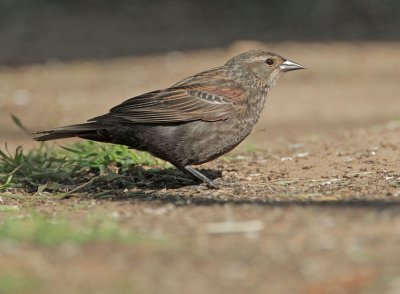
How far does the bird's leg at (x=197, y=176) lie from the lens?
7095 millimetres

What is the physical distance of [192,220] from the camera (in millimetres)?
5203

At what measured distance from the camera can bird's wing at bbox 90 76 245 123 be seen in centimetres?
709

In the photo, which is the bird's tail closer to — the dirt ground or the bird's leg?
the dirt ground

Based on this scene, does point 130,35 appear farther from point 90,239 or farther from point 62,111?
point 90,239

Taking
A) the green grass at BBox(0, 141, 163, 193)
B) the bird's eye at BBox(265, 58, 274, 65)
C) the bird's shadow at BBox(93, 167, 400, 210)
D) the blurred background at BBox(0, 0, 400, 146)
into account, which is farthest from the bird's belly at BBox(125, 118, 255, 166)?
the blurred background at BBox(0, 0, 400, 146)

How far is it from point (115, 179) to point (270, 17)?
11190mm

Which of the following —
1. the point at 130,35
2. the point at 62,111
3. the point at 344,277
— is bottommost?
the point at 344,277

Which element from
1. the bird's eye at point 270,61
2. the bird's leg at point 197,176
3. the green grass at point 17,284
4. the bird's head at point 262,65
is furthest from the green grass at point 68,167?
the green grass at point 17,284

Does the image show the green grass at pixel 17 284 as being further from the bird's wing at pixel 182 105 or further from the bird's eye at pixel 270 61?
the bird's eye at pixel 270 61

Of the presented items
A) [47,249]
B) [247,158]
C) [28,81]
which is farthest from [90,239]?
[28,81]

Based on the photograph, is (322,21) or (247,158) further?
(322,21)

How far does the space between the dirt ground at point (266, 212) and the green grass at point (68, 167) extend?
0.32m

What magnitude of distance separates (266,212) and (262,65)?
2.74 meters

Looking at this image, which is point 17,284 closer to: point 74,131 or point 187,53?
point 74,131
